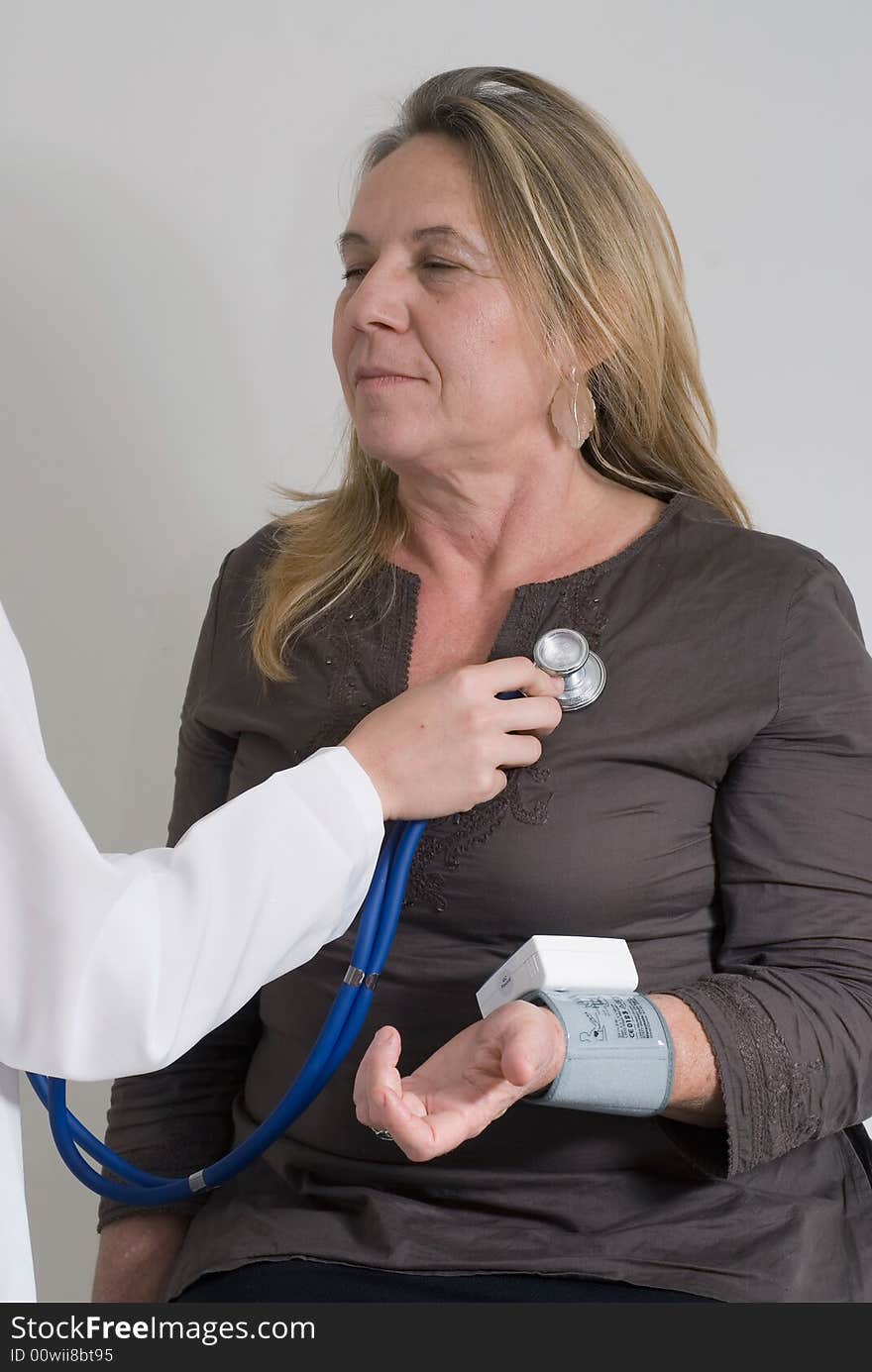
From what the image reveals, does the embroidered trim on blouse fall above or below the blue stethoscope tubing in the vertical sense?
below

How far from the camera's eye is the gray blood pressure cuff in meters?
1.19

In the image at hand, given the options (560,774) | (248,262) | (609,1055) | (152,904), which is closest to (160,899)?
(152,904)

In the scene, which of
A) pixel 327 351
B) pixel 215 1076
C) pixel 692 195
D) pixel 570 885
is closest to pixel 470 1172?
pixel 570 885

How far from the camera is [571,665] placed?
148cm

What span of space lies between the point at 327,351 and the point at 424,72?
43 cm

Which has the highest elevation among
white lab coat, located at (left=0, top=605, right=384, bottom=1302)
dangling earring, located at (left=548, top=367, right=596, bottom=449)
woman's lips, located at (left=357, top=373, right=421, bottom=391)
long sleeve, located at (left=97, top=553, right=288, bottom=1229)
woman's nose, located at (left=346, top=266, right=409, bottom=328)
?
woman's nose, located at (left=346, top=266, right=409, bottom=328)

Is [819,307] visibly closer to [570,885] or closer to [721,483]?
[721,483]

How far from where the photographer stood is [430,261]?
1598 mm

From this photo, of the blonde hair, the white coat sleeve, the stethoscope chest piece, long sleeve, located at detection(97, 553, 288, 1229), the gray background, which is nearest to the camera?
the white coat sleeve

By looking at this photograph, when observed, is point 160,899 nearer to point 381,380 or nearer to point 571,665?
point 571,665

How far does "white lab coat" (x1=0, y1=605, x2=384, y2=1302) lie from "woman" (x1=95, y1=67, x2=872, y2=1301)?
1.07 ft

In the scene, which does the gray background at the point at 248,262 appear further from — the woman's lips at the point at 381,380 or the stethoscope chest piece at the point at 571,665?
the stethoscope chest piece at the point at 571,665

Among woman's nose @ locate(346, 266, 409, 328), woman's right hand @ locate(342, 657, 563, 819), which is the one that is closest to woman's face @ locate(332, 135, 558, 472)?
woman's nose @ locate(346, 266, 409, 328)

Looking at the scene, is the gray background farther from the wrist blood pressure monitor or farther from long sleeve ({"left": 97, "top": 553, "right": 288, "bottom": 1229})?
the wrist blood pressure monitor
